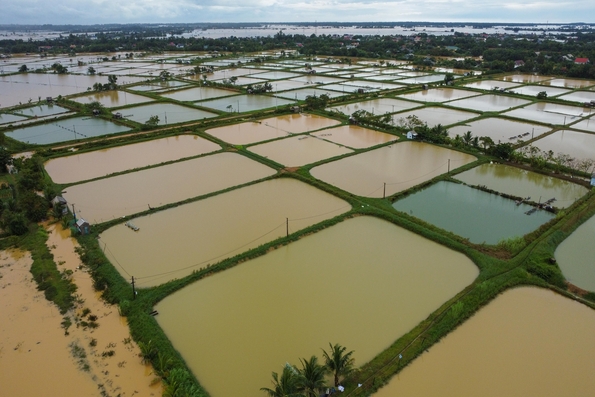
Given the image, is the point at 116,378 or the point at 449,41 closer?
the point at 116,378

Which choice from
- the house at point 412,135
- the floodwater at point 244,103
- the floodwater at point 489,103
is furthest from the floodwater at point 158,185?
the floodwater at point 489,103

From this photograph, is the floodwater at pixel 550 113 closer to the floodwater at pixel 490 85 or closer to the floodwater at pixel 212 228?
the floodwater at pixel 490 85

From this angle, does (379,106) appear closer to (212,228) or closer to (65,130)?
(212,228)

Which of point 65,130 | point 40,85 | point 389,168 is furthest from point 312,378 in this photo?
point 40,85

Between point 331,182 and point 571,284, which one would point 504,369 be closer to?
point 571,284

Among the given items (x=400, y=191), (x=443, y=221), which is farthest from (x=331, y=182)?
(x=443, y=221)

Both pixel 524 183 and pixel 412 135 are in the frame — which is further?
pixel 412 135
